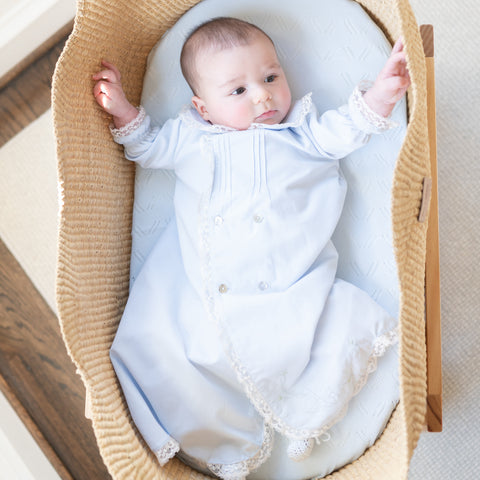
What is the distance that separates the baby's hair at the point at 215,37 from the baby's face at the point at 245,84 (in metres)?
0.01

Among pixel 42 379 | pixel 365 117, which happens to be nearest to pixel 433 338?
pixel 365 117

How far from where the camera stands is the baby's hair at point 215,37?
1.17 meters

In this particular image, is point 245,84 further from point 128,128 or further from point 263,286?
point 263,286

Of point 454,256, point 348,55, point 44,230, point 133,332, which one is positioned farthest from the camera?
point 44,230

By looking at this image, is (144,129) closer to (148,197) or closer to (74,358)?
(148,197)

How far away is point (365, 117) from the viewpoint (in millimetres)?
1088

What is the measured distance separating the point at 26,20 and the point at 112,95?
0.64m

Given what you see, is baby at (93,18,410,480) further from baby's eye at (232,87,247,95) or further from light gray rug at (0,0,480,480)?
light gray rug at (0,0,480,480)

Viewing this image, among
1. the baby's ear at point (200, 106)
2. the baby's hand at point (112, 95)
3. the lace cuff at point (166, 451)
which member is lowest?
the lace cuff at point (166, 451)

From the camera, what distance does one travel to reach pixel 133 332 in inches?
45.1

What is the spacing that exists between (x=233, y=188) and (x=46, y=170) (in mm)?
723

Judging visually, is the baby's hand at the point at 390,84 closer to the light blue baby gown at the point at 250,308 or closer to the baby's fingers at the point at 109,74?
Result: the light blue baby gown at the point at 250,308

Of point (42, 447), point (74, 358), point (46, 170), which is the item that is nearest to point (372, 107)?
point (74, 358)

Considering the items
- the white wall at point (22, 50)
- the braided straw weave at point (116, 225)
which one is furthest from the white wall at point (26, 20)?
the braided straw weave at point (116, 225)
